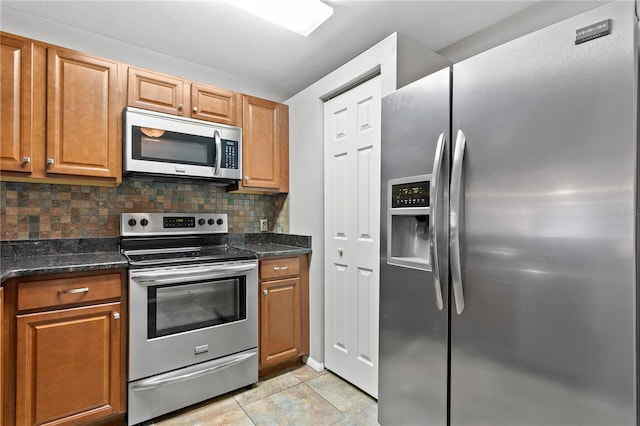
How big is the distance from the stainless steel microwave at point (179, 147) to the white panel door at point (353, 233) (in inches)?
29.0

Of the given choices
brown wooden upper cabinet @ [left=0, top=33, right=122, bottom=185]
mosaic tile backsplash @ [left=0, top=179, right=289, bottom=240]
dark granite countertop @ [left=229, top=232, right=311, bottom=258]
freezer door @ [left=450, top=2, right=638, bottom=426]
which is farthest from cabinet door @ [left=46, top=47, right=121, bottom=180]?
freezer door @ [left=450, top=2, right=638, bottom=426]

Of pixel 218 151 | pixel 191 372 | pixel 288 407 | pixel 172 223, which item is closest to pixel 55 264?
pixel 172 223

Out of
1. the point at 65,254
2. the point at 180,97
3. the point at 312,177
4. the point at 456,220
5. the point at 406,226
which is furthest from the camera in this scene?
the point at 312,177

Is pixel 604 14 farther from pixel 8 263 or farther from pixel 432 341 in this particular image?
pixel 8 263

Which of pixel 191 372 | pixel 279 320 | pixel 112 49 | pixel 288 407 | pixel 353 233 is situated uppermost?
pixel 112 49

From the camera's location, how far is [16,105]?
174 centimetres

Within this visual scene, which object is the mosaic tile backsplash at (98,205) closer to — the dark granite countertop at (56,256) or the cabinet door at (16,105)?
the dark granite countertop at (56,256)

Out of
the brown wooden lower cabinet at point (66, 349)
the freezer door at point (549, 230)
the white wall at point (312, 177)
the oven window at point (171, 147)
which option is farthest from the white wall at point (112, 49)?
the freezer door at point (549, 230)

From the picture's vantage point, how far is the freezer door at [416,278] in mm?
1309

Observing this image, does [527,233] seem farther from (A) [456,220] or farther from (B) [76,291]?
(B) [76,291]

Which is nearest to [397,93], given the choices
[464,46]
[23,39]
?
[464,46]

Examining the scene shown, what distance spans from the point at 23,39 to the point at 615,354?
9.59 feet

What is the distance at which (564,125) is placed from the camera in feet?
3.20

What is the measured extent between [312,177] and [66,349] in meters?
1.81
